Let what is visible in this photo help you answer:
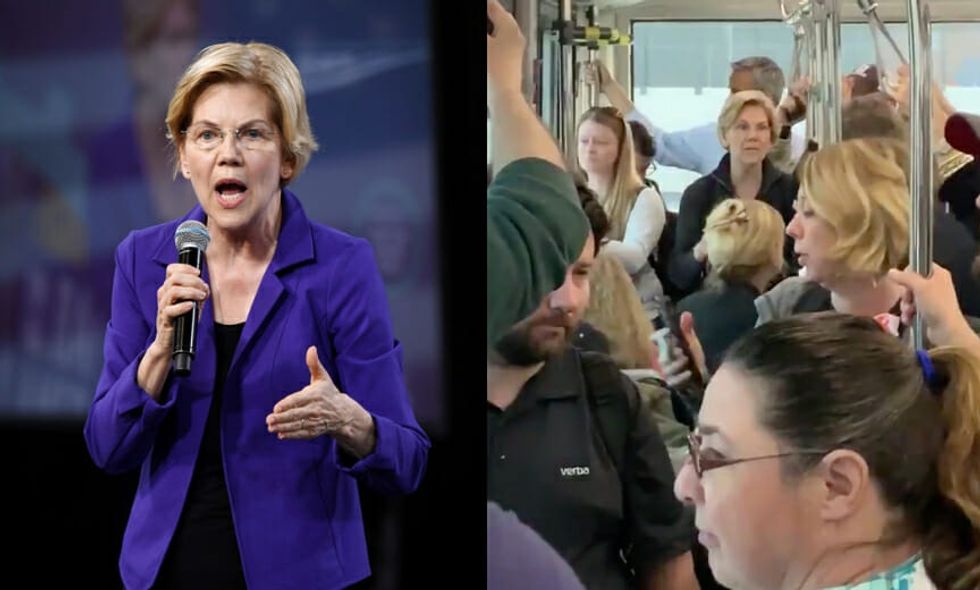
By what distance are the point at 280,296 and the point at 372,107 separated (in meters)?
0.52

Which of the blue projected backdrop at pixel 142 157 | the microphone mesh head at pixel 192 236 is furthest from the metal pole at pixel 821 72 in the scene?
the microphone mesh head at pixel 192 236

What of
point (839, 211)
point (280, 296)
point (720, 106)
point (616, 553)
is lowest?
point (616, 553)

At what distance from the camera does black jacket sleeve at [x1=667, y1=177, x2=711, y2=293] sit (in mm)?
2812

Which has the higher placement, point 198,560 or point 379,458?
point 379,458

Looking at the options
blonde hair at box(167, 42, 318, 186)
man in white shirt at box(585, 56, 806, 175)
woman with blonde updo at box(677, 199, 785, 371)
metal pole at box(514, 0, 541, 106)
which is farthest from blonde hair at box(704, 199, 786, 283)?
blonde hair at box(167, 42, 318, 186)

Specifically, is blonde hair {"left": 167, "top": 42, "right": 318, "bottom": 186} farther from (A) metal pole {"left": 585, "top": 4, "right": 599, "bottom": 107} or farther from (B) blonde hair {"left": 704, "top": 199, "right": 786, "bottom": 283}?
(B) blonde hair {"left": 704, "top": 199, "right": 786, "bottom": 283}

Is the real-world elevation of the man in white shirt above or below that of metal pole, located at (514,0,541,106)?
below

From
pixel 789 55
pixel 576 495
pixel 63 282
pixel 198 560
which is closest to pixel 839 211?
pixel 789 55

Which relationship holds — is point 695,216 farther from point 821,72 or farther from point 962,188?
point 962,188

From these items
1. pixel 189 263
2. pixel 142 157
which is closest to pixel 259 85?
pixel 142 157

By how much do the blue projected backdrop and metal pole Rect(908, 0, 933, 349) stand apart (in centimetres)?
113

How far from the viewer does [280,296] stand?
275 centimetres

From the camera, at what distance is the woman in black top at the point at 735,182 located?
2795 mm

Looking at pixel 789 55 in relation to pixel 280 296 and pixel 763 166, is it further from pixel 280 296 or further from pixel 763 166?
pixel 280 296
